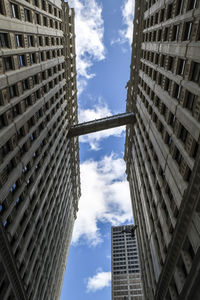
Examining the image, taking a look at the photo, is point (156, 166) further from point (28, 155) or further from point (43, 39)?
point (43, 39)

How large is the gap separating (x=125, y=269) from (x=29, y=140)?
124m

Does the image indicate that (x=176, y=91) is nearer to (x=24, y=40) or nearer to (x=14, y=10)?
(x=24, y=40)

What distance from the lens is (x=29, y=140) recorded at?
25.1 metres

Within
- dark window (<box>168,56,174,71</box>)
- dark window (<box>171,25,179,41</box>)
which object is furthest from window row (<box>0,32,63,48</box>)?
dark window (<box>168,56,174,71</box>)

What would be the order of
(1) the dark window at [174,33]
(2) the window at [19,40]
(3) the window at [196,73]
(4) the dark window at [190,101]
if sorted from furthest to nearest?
(1) the dark window at [174,33] < (2) the window at [19,40] < (4) the dark window at [190,101] < (3) the window at [196,73]

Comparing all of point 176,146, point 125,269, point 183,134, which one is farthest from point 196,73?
point 125,269

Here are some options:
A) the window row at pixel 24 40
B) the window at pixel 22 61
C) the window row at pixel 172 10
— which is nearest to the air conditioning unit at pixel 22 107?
the window at pixel 22 61

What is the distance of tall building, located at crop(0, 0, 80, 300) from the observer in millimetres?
19406

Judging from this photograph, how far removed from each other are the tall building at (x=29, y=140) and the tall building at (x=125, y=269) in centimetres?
8767

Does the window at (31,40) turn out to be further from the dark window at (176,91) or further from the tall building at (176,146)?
the dark window at (176,91)

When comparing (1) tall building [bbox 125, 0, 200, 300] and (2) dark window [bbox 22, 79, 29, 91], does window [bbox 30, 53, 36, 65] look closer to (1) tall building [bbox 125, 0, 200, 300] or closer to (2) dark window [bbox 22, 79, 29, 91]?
(2) dark window [bbox 22, 79, 29, 91]

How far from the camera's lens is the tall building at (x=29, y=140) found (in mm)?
19406

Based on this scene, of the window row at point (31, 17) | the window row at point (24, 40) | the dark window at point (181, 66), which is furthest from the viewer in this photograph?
the window row at point (31, 17)

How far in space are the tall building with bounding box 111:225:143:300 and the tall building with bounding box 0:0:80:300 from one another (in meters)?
87.7
